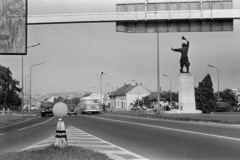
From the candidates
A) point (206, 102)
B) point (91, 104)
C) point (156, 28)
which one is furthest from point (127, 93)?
point (156, 28)

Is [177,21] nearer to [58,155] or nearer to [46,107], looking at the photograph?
[58,155]

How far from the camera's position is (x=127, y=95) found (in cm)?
12150

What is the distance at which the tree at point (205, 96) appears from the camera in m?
75.2

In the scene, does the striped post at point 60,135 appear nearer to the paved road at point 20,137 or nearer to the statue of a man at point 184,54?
the paved road at point 20,137

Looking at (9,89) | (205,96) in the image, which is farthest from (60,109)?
(9,89)

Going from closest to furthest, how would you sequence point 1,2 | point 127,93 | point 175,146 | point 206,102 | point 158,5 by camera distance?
point 175,146
point 1,2
point 158,5
point 206,102
point 127,93

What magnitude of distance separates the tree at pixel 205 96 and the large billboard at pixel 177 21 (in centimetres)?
5746

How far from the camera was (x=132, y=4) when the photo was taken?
57.1 ft

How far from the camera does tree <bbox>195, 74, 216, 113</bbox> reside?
75.2 m

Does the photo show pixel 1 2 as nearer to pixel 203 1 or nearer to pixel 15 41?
pixel 15 41

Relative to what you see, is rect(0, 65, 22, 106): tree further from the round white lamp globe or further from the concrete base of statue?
the round white lamp globe

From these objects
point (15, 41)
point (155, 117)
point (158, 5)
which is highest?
point (158, 5)

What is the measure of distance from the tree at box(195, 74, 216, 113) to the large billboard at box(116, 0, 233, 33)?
189ft

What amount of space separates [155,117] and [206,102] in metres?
40.4
